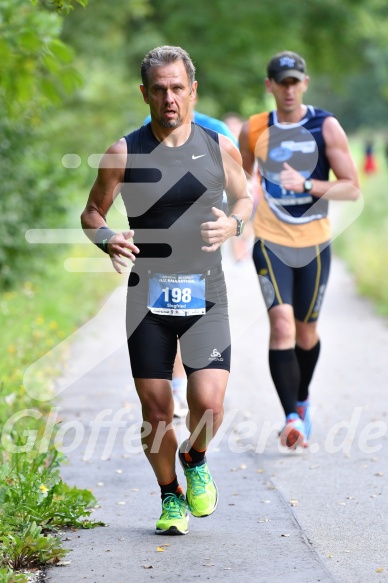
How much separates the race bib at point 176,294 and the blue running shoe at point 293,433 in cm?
213

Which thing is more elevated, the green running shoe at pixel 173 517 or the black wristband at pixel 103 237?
the black wristband at pixel 103 237

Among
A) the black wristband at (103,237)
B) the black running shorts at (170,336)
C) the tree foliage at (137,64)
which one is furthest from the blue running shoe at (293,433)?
the tree foliage at (137,64)

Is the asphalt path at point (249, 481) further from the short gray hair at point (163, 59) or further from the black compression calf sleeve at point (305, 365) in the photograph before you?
the short gray hair at point (163, 59)

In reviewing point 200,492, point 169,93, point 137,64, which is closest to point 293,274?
point 200,492

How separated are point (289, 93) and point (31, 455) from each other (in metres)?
2.81

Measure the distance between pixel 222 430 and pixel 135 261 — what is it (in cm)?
298

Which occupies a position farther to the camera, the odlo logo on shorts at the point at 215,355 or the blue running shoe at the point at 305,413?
the blue running shoe at the point at 305,413

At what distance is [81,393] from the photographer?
31.0 ft

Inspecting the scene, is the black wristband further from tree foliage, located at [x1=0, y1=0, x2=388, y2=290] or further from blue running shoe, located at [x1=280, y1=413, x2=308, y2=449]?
tree foliage, located at [x1=0, y1=0, x2=388, y2=290]

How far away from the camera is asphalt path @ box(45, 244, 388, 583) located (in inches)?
196

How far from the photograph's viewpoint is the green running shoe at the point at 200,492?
5488 mm

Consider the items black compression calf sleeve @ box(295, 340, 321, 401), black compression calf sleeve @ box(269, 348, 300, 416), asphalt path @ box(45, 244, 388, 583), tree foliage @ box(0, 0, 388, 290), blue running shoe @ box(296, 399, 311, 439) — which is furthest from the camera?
tree foliage @ box(0, 0, 388, 290)

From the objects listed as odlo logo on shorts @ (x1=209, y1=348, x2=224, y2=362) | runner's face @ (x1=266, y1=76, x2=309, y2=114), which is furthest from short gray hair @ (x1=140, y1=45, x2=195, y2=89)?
runner's face @ (x1=266, y1=76, x2=309, y2=114)

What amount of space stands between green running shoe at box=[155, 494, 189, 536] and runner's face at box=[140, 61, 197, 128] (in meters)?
1.72
